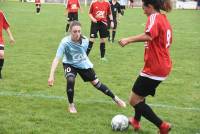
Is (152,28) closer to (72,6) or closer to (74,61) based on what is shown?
(74,61)

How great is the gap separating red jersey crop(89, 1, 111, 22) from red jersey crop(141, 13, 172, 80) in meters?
8.17

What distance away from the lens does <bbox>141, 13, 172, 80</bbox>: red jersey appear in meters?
5.61

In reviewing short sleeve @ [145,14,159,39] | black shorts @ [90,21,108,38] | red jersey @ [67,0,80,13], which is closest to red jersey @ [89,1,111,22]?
black shorts @ [90,21,108,38]

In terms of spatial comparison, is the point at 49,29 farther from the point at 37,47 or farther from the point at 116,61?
the point at 116,61

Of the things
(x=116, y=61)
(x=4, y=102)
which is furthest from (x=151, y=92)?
(x=116, y=61)

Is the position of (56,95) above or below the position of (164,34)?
below

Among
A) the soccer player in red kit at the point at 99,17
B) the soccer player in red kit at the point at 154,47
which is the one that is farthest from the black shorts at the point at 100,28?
the soccer player in red kit at the point at 154,47

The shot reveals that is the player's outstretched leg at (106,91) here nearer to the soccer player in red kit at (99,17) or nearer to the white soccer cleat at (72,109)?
the white soccer cleat at (72,109)

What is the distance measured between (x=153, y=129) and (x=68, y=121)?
134 centimetres

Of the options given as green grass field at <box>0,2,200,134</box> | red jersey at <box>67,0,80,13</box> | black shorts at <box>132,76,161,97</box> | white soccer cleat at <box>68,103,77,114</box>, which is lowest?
green grass field at <box>0,2,200,134</box>

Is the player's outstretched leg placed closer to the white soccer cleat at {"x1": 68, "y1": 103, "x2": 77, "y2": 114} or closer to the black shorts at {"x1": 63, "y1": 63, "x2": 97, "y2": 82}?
the black shorts at {"x1": 63, "y1": 63, "x2": 97, "y2": 82}

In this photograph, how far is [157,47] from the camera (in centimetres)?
574

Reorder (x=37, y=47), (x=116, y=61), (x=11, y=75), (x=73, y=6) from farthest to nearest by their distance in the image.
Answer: (x=73, y=6)
(x=37, y=47)
(x=116, y=61)
(x=11, y=75)

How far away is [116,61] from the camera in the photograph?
13414 mm
